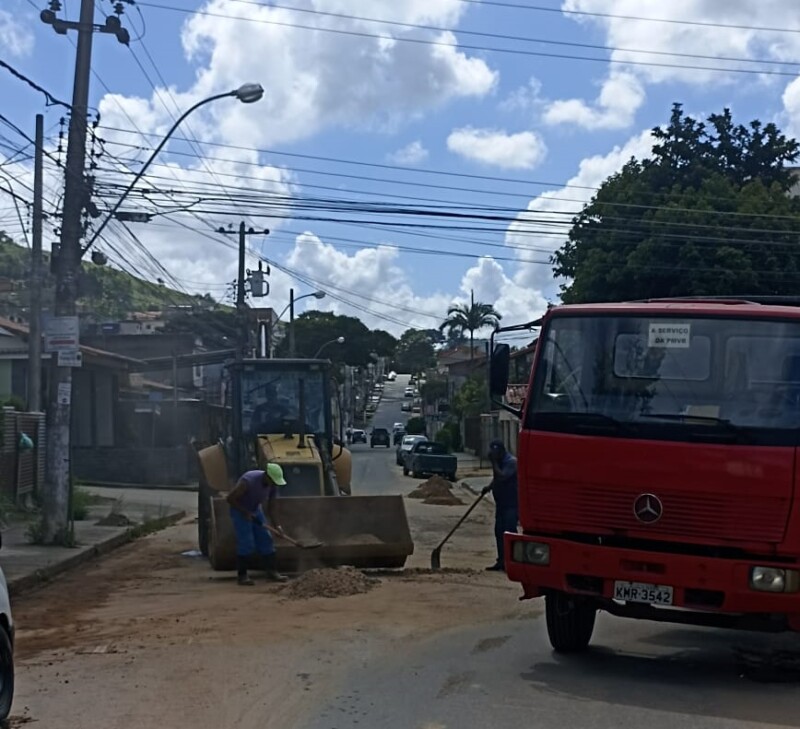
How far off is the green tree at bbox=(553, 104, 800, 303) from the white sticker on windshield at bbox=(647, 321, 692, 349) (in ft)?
82.4

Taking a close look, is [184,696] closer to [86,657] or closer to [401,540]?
[86,657]

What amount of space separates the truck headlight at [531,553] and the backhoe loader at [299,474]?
6.37 m

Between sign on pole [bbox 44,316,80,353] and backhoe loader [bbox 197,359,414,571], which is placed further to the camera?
sign on pole [bbox 44,316,80,353]

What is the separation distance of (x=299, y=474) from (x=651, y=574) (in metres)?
9.07

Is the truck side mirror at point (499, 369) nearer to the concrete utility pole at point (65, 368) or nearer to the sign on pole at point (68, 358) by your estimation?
the sign on pole at point (68, 358)

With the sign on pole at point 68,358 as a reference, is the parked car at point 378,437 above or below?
below

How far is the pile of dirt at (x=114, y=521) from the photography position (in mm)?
23608

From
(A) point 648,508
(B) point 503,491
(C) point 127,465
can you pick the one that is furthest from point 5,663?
(C) point 127,465

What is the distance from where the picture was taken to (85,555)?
60.2ft

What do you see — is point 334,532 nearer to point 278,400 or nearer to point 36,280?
point 278,400

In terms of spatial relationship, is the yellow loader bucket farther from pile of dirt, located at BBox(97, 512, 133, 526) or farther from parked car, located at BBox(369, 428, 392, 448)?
parked car, located at BBox(369, 428, 392, 448)

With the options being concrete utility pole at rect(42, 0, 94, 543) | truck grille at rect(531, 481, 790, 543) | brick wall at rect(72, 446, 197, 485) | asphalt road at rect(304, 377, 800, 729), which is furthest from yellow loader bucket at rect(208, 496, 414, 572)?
brick wall at rect(72, 446, 197, 485)

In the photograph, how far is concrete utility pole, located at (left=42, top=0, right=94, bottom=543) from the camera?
60.4 feet

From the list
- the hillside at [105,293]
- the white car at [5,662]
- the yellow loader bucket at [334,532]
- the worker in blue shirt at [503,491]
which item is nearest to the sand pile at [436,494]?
the worker in blue shirt at [503,491]
